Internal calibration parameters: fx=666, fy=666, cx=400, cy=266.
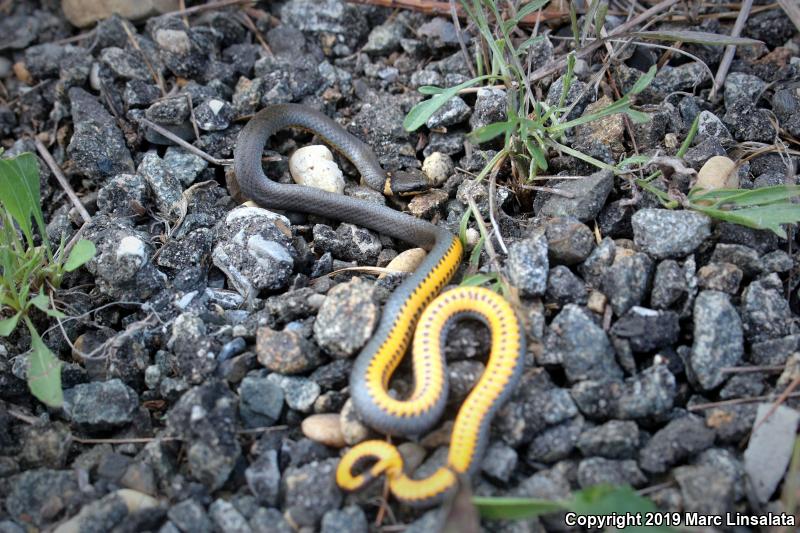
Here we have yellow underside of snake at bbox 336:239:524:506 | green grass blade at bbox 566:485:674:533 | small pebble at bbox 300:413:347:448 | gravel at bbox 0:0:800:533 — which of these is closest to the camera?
green grass blade at bbox 566:485:674:533

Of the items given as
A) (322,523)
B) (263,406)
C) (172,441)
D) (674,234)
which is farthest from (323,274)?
(674,234)

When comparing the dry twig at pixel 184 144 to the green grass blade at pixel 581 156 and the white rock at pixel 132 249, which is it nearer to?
the white rock at pixel 132 249

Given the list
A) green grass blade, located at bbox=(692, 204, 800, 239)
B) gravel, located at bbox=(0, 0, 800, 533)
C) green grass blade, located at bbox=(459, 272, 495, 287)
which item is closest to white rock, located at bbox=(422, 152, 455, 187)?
gravel, located at bbox=(0, 0, 800, 533)

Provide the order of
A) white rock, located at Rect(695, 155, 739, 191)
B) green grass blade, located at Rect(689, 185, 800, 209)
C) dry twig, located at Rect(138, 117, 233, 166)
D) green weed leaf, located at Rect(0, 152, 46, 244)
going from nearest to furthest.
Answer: green grass blade, located at Rect(689, 185, 800, 209) → green weed leaf, located at Rect(0, 152, 46, 244) → white rock, located at Rect(695, 155, 739, 191) → dry twig, located at Rect(138, 117, 233, 166)

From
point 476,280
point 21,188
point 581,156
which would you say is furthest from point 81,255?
point 581,156

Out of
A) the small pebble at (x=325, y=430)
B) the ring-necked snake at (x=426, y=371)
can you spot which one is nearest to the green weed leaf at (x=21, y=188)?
the small pebble at (x=325, y=430)

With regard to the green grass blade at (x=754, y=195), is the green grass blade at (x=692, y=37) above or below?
above

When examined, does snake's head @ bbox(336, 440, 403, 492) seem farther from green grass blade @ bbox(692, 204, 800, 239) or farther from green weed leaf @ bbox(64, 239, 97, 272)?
green grass blade @ bbox(692, 204, 800, 239)
